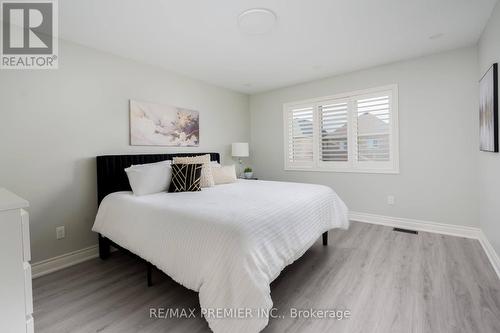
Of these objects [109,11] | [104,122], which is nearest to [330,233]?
[104,122]

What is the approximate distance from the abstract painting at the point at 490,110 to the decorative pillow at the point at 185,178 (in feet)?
9.59

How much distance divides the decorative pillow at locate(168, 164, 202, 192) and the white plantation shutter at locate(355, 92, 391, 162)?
8.68 ft

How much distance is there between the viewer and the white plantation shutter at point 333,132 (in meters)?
3.90

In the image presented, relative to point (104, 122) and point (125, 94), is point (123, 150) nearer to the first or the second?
point (104, 122)

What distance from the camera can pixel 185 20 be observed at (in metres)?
2.24

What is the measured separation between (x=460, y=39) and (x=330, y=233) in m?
2.85

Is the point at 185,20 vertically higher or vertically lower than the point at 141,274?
higher

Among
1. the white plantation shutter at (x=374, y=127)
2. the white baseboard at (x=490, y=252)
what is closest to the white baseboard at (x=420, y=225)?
the white baseboard at (x=490, y=252)

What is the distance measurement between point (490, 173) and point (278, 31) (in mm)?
2616

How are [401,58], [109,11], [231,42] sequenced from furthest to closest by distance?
[401,58] < [231,42] < [109,11]

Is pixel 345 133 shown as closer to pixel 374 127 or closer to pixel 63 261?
pixel 374 127

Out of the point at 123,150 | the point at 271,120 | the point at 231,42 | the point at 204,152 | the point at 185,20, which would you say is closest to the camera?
the point at 185,20

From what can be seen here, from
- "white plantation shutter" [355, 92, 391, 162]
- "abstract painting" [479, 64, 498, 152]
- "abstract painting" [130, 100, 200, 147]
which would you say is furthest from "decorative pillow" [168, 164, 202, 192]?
"abstract painting" [479, 64, 498, 152]

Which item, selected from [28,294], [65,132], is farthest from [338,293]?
[65,132]
